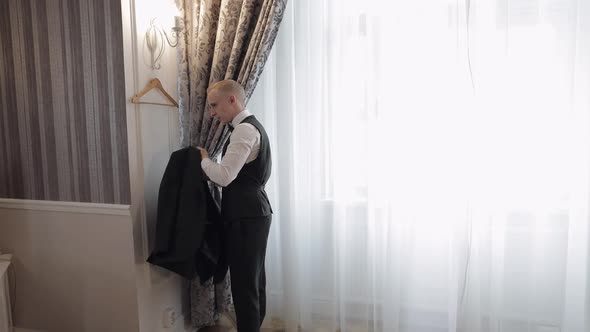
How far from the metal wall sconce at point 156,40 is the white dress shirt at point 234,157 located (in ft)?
1.99

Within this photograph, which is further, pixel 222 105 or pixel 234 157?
pixel 222 105

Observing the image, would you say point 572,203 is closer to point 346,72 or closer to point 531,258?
point 531,258

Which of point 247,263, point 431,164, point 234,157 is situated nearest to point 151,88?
point 234,157

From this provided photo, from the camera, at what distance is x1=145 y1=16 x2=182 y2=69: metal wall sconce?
1.87 m

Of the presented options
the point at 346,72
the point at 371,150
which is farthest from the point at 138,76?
the point at 371,150

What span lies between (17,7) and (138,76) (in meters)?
0.79

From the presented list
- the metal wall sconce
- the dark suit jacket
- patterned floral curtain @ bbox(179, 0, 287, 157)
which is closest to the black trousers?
the dark suit jacket

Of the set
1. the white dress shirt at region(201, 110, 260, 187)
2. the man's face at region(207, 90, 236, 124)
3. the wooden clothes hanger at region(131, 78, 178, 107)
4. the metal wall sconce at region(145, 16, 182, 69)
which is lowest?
the white dress shirt at region(201, 110, 260, 187)

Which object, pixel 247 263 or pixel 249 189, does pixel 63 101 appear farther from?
pixel 247 263

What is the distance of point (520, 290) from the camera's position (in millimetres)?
1898

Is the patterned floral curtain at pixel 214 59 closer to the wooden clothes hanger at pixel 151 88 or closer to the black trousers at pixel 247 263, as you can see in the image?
the wooden clothes hanger at pixel 151 88

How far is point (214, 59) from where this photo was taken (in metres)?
1.99

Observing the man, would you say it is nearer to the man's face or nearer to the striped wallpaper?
the man's face

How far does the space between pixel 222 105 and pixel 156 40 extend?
518 mm
